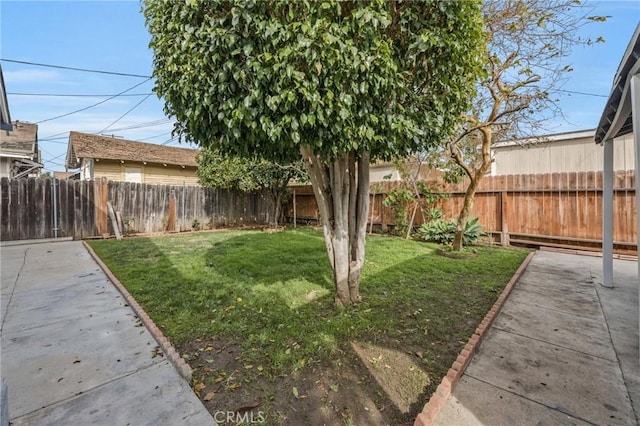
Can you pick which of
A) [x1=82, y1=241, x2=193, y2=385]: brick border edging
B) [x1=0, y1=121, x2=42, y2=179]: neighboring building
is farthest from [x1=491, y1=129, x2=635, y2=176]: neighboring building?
[x1=0, y1=121, x2=42, y2=179]: neighboring building

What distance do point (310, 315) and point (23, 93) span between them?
1758cm

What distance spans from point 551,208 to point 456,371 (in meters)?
7.06

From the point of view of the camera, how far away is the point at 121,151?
14.3 meters

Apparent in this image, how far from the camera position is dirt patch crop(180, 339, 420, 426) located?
200cm

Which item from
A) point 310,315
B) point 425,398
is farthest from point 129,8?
point 425,398

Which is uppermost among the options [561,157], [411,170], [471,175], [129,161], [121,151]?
[121,151]

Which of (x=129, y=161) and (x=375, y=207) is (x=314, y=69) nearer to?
(x=375, y=207)

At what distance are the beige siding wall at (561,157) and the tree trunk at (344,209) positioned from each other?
7236 mm

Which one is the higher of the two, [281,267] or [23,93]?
[23,93]

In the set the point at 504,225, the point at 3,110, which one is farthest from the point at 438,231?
the point at 3,110

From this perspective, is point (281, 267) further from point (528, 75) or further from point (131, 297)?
point (528, 75)

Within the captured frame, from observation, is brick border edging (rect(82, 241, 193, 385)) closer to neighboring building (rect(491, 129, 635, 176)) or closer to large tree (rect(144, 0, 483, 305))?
large tree (rect(144, 0, 483, 305))

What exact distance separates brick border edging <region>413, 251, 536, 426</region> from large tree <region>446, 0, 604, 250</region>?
315 centimetres

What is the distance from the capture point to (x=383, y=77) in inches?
91.6
